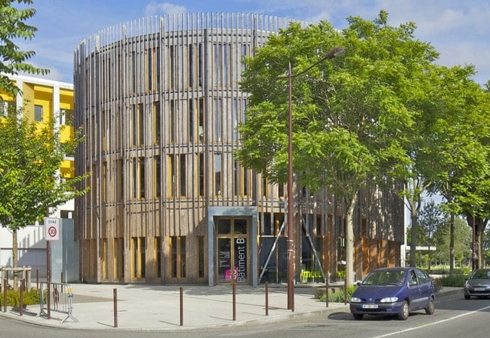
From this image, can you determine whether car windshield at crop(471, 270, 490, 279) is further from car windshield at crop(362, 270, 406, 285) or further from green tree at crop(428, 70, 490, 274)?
car windshield at crop(362, 270, 406, 285)

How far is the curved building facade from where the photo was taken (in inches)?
1614

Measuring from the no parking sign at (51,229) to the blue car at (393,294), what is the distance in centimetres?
863

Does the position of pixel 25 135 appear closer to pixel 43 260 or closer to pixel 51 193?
pixel 51 193

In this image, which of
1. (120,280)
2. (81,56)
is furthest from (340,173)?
(81,56)

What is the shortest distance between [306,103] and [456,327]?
Answer: 1235 cm

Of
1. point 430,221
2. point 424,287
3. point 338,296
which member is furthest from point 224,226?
point 430,221

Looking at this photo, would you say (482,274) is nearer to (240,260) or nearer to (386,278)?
(386,278)

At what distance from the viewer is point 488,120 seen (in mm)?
38969

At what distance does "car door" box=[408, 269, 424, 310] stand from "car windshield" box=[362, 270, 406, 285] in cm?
28

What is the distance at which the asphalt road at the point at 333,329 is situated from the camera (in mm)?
18812

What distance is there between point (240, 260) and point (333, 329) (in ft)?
67.3

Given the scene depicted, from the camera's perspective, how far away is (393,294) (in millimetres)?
22469

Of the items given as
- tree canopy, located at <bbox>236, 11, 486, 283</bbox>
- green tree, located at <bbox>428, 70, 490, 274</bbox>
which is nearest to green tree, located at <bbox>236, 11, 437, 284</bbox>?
tree canopy, located at <bbox>236, 11, 486, 283</bbox>

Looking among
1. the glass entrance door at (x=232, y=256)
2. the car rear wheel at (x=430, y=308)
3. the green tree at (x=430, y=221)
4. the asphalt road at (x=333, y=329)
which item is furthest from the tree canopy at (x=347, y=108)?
the green tree at (x=430, y=221)
